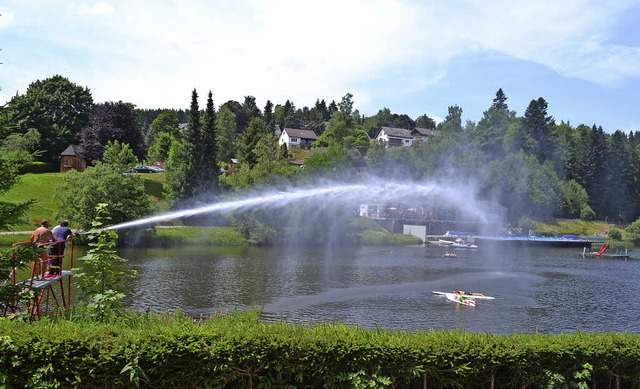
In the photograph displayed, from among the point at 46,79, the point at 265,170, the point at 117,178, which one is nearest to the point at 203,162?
the point at 265,170

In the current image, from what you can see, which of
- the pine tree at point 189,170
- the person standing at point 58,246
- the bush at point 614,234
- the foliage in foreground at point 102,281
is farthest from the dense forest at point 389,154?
the foliage in foreground at point 102,281

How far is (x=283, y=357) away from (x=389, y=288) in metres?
35.6

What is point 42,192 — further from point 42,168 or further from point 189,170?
point 189,170

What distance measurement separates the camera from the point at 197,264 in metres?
54.7

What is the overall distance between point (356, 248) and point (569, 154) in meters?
92.5

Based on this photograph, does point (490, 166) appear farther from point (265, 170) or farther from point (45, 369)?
point (45, 369)

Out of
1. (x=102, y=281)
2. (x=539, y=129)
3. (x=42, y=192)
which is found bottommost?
(x=102, y=281)

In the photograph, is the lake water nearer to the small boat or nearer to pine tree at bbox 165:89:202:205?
the small boat

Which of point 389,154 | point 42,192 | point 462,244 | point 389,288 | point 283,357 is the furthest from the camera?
point 389,154

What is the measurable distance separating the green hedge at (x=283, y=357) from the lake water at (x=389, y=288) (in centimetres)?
801

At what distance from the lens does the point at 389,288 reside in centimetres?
4578

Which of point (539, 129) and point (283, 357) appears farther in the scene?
point (539, 129)

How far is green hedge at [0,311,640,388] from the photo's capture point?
34.1 feet

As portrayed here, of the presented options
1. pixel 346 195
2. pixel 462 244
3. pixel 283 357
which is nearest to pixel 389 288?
pixel 283 357
